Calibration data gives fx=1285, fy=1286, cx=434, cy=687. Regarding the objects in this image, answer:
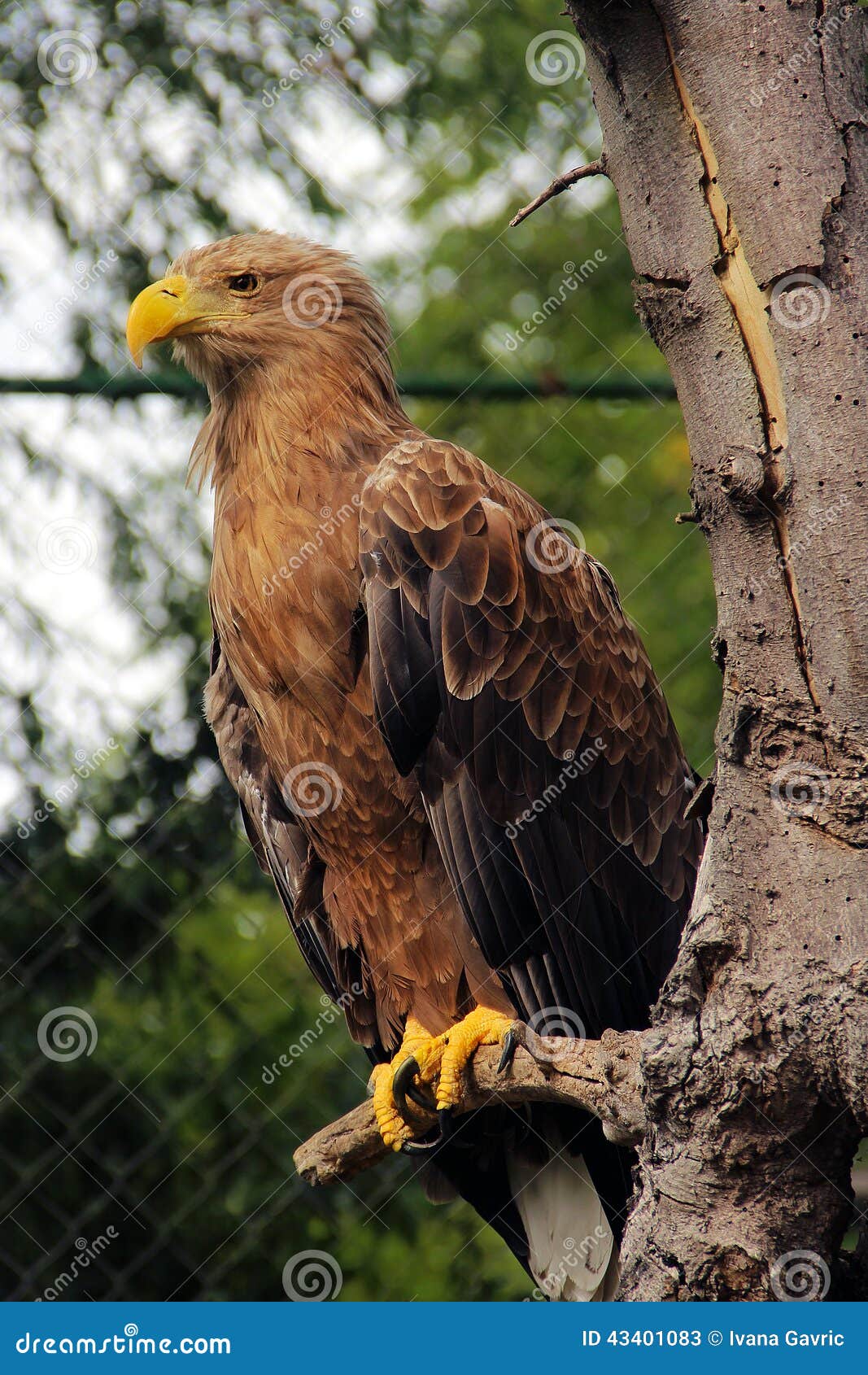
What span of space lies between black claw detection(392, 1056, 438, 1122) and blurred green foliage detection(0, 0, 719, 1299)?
1.57 metres

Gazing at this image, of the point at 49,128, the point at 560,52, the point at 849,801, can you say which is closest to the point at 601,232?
the point at 560,52

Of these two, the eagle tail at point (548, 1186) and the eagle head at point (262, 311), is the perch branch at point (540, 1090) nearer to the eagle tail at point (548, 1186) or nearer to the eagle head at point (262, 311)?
the eagle tail at point (548, 1186)

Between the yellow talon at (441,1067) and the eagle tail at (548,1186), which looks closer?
the yellow talon at (441,1067)

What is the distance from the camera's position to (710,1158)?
73.2 inches

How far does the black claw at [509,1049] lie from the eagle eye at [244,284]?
77.4 inches

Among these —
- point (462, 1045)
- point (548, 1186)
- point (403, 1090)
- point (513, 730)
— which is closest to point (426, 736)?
point (513, 730)

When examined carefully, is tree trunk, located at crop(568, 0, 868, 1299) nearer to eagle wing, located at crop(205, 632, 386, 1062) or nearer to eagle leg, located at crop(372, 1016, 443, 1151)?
eagle leg, located at crop(372, 1016, 443, 1151)

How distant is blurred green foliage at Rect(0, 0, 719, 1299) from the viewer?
4.13 m

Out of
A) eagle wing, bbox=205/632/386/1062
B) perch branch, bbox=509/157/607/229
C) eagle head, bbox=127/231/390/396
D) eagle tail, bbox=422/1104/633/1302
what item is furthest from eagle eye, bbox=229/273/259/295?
eagle tail, bbox=422/1104/633/1302

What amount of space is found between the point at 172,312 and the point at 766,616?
1.92m

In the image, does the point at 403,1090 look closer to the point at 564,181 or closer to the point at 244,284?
the point at 564,181

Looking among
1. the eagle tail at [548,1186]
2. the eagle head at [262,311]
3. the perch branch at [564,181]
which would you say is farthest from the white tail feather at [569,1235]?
the perch branch at [564,181]

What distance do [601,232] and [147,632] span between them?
3452 millimetres

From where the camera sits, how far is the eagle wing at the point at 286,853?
11.0 feet
